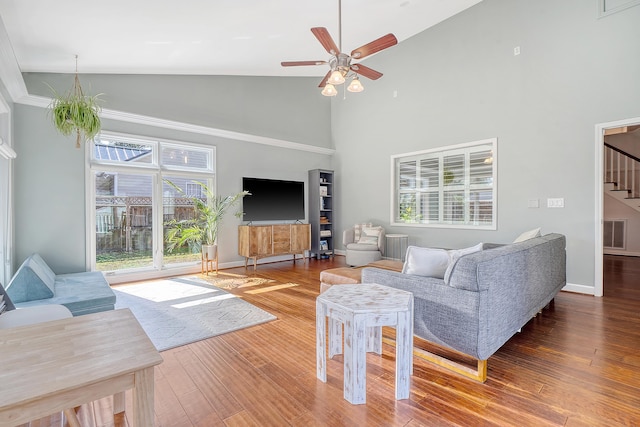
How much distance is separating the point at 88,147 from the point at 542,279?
19.9 feet

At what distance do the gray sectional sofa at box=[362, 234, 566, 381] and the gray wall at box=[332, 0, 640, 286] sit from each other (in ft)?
8.15

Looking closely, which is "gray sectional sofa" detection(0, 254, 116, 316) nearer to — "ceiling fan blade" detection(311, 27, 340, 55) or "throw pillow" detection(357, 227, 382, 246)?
"ceiling fan blade" detection(311, 27, 340, 55)

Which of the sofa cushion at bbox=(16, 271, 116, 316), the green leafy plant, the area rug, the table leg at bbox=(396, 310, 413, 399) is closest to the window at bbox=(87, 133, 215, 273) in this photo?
the green leafy plant

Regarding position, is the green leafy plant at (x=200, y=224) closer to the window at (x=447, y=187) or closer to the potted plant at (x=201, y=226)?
the potted plant at (x=201, y=226)

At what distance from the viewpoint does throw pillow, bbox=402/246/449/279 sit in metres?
2.25

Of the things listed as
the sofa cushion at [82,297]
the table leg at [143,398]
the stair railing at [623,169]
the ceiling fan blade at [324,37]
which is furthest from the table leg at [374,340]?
the stair railing at [623,169]

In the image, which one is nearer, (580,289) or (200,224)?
(580,289)

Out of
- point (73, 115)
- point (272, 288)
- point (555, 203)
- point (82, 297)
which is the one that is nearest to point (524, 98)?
point (555, 203)

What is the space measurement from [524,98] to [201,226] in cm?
574

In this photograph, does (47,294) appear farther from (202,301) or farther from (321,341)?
(321,341)

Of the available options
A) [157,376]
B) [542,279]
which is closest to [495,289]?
[542,279]

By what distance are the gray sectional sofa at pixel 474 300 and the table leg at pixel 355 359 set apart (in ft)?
2.11

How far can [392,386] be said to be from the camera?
1927 mm

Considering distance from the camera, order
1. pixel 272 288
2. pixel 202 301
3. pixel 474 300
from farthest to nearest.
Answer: pixel 272 288, pixel 202 301, pixel 474 300
